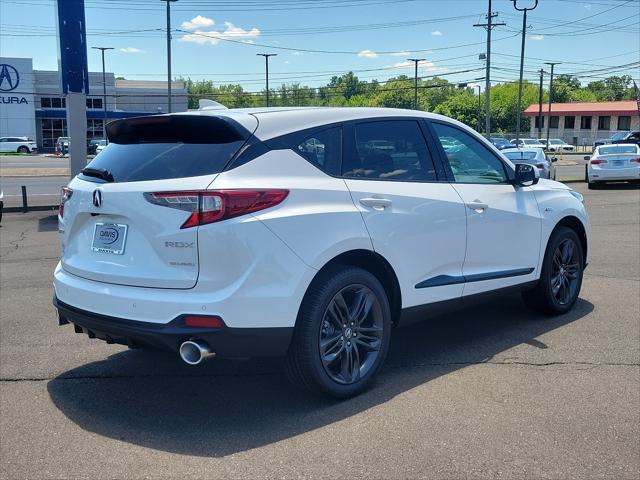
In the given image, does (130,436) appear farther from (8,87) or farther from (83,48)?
(8,87)

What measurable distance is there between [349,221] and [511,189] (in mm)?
2049

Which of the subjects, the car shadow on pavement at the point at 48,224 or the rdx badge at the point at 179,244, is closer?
the rdx badge at the point at 179,244

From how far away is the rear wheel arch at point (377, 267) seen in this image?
4125 mm

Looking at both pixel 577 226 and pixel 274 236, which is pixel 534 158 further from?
pixel 274 236

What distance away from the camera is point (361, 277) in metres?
4.18

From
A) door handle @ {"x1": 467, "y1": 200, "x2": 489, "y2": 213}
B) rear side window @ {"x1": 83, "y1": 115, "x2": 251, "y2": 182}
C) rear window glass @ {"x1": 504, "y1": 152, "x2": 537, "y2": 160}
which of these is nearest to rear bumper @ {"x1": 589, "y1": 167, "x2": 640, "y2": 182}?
rear window glass @ {"x1": 504, "y1": 152, "x2": 537, "y2": 160}

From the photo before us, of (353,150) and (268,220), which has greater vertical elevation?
(353,150)

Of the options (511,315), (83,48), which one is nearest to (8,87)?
(83,48)

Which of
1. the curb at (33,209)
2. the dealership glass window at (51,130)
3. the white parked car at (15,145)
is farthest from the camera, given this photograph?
the dealership glass window at (51,130)

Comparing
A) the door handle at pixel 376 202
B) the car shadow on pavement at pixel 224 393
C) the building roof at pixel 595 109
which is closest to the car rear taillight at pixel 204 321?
the car shadow on pavement at pixel 224 393

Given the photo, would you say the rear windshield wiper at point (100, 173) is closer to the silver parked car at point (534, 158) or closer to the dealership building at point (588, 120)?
Result: the silver parked car at point (534, 158)

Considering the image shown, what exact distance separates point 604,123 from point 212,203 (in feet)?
311

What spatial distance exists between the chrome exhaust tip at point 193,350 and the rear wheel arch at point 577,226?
369cm

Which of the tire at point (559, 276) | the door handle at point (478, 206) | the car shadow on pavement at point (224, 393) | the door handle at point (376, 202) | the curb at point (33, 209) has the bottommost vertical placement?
the curb at point (33, 209)
